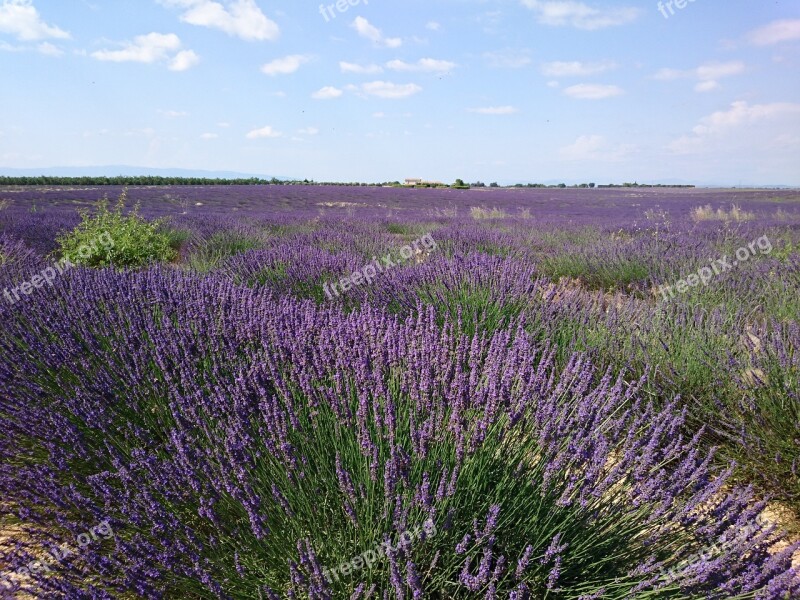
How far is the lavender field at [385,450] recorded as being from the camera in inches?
47.3

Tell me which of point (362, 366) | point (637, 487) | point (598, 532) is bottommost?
point (598, 532)

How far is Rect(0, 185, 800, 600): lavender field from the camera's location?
120 centimetres

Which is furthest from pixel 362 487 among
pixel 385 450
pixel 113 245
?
pixel 113 245

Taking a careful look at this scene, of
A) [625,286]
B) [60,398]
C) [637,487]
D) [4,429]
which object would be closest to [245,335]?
[60,398]

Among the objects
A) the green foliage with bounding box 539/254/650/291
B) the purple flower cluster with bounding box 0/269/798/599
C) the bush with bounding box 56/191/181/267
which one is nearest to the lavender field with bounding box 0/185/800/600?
the purple flower cluster with bounding box 0/269/798/599

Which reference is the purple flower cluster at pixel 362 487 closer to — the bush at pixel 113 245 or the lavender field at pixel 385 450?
the lavender field at pixel 385 450

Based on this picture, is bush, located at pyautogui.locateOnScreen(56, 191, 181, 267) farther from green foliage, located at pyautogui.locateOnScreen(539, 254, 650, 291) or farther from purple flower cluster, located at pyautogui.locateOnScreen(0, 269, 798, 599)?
green foliage, located at pyautogui.locateOnScreen(539, 254, 650, 291)

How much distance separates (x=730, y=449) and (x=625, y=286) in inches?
131

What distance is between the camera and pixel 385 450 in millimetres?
1456

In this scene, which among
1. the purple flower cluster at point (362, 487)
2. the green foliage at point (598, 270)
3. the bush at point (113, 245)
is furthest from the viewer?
the bush at point (113, 245)

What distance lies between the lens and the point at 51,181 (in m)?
32.6

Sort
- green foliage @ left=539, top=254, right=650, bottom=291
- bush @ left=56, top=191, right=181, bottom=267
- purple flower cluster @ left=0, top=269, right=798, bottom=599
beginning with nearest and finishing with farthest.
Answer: purple flower cluster @ left=0, top=269, right=798, bottom=599
green foliage @ left=539, top=254, right=650, bottom=291
bush @ left=56, top=191, right=181, bottom=267

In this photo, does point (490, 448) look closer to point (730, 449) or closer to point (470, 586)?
point (470, 586)

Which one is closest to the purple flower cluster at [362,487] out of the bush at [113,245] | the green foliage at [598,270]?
the green foliage at [598,270]
